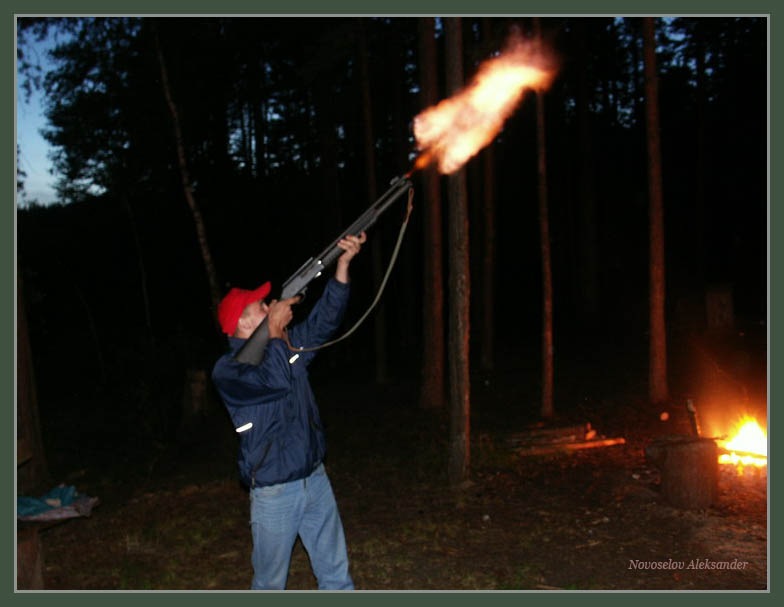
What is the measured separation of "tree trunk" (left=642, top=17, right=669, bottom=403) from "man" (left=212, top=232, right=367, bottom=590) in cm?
1000

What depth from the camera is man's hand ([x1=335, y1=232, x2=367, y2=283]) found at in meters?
5.09

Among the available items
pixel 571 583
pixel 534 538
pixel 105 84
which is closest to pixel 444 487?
pixel 534 538

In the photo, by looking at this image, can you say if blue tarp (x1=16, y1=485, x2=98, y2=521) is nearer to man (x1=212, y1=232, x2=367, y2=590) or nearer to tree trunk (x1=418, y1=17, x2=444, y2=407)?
man (x1=212, y1=232, x2=367, y2=590)

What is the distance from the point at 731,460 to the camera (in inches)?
361

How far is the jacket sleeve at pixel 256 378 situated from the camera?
4344mm

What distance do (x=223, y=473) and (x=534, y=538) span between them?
571cm

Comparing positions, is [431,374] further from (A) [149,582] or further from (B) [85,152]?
(B) [85,152]

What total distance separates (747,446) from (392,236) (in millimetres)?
19851

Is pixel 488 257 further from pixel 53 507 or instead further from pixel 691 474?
pixel 53 507

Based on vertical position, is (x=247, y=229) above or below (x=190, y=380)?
above

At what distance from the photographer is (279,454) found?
14.7 ft

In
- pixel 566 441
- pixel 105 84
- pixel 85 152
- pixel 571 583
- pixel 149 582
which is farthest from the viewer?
pixel 85 152

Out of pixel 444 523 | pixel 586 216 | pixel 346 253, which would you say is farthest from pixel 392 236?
pixel 346 253

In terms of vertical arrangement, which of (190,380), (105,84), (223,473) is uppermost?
(105,84)
